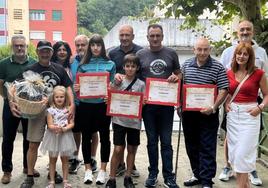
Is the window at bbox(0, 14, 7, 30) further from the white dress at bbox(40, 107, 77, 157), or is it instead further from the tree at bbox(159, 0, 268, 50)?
the white dress at bbox(40, 107, 77, 157)

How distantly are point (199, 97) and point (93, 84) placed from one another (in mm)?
1326

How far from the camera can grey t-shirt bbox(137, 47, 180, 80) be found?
4.78m

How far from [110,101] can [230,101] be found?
4.71 feet

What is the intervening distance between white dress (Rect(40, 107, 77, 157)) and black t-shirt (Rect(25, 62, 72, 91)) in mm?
331

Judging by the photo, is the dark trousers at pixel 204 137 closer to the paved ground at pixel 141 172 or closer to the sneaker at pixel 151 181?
the paved ground at pixel 141 172

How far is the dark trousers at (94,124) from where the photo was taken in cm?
504

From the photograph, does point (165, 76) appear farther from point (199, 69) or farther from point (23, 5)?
point (23, 5)

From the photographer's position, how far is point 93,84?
4.90m

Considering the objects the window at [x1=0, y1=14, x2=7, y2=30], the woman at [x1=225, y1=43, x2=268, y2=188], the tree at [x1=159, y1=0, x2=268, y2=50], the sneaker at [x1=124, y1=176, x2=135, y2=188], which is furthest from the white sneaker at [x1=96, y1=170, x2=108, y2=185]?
the window at [x1=0, y1=14, x2=7, y2=30]

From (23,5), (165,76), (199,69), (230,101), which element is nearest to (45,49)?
(165,76)

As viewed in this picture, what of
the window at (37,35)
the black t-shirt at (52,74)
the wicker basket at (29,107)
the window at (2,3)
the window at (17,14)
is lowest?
the wicker basket at (29,107)

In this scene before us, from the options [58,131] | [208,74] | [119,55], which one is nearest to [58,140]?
[58,131]

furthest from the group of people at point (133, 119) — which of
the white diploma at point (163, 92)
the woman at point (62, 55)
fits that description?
the woman at point (62, 55)

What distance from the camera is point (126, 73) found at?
480 cm
